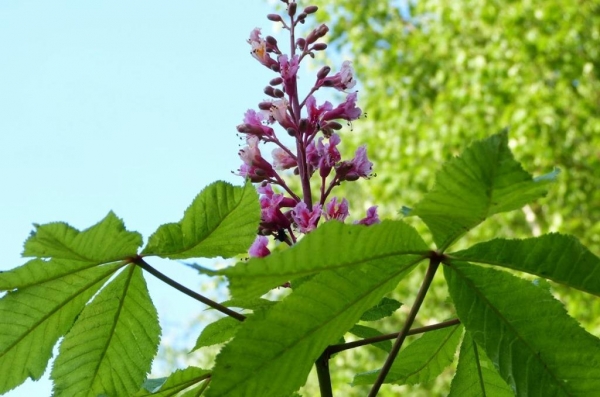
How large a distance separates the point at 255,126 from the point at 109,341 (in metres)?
0.42

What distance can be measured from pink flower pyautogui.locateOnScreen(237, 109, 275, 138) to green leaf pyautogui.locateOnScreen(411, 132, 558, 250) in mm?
498

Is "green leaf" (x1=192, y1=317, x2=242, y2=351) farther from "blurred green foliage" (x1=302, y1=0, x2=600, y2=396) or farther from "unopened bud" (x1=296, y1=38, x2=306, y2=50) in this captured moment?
"blurred green foliage" (x1=302, y1=0, x2=600, y2=396)

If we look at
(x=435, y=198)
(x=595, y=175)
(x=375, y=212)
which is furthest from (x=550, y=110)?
(x=435, y=198)

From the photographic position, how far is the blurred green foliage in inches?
236

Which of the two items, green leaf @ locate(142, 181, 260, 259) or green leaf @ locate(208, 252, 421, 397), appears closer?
green leaf @ locate(208, 252, 421, 397)

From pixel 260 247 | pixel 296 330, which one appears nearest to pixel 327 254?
pixel 296 330

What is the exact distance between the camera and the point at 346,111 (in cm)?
116

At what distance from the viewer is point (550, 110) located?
5938 mm

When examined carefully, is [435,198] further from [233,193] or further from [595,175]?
[595,175]

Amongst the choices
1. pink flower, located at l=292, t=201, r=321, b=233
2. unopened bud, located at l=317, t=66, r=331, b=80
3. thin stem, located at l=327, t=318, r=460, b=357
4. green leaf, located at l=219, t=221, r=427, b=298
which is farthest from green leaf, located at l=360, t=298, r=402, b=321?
unopened bud, located at l=317, t=66, r=331, b=80

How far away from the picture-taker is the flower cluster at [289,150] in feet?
3.38

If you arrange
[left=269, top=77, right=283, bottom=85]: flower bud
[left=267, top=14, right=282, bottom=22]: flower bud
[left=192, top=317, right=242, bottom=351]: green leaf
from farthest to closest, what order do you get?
[left=267, top=14, right=282, bottom=22]: flower bud → [left=269, top=77, right=283, bottom=85]: flower bud → [left=192, top=317, right=242, bottom=351]: green leaf

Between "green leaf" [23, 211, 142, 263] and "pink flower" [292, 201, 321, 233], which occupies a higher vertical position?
"pink flower" [292, 201, 321, 233]

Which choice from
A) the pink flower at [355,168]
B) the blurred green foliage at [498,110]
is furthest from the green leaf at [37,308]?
the blurred green foliage at [498,110]
